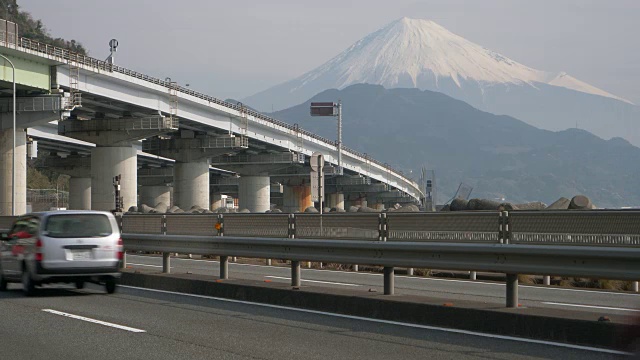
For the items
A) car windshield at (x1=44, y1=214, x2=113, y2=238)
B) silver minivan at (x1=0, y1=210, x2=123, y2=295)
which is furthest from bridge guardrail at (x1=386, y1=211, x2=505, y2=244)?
car windshield at (x1=44, y1=214, x2=113, y2=238)

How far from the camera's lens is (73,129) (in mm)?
64938

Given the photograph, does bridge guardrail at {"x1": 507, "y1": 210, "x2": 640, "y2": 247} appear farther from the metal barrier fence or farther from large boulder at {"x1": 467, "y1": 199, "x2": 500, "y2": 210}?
large boulder at {"x1": 467, "y1": 199, "x2": 500, "y2": 210}

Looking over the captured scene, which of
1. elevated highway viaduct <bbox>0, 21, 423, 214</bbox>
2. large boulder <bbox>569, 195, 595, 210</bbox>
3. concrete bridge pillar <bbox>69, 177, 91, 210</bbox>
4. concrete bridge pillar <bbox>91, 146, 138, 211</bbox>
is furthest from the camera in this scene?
concrete bridge pillar <bbox>69, 177, 91, 210</bbox>

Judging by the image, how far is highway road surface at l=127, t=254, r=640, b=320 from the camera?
1566cm

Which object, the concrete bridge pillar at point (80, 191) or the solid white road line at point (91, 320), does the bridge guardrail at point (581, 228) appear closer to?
the solid white road line at point (91, 320)

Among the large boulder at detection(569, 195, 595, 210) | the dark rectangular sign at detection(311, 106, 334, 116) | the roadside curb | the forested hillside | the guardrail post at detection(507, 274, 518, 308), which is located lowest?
the roadside curb

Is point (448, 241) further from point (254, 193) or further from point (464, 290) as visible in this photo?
point (254, 193)

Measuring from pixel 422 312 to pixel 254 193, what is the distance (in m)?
80.3

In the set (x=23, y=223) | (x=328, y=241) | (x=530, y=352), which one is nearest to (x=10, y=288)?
(x=23, y=223)

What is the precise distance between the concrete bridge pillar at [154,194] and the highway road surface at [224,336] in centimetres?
9777

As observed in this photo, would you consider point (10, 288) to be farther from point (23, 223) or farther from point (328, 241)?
point (328, 241)

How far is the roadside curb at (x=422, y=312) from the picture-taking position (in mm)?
10453

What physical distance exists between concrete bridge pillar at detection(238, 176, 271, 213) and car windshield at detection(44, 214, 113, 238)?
73943 mm

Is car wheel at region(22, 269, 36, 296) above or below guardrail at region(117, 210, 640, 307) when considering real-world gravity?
below
